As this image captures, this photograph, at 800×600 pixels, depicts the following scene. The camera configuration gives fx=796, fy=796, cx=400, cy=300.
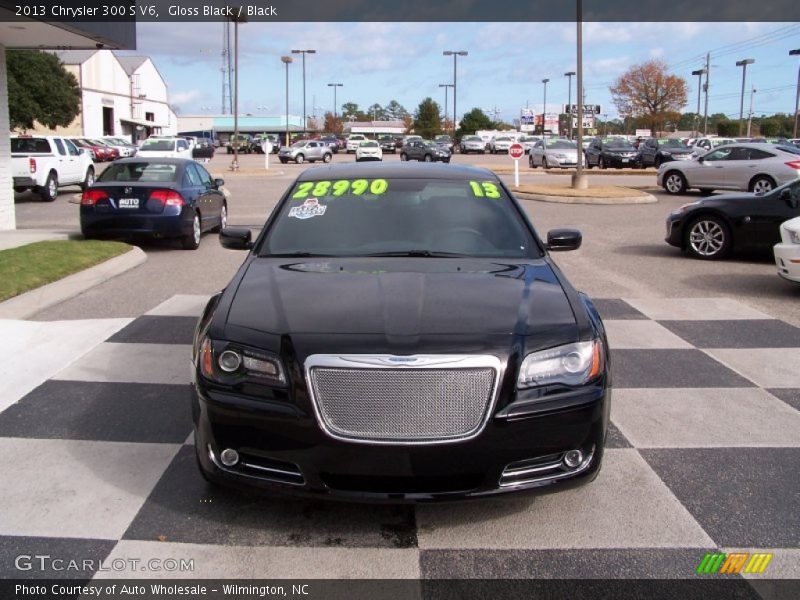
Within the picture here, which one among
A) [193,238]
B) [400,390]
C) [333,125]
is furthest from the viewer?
[333,125]

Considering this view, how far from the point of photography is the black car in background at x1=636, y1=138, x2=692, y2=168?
3653 centimetres

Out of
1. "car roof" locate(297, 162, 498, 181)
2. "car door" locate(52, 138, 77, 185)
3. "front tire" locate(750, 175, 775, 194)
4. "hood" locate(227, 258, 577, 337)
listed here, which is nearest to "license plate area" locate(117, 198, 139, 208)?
"car roof" locate(297, 162, 498, 181)

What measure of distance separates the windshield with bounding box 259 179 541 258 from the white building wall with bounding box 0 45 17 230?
1160 cm

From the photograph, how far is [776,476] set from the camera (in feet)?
13.9

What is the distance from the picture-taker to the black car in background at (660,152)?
36.5 meters

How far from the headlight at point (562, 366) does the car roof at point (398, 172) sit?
87.2 inches

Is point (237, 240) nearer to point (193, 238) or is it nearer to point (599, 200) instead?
point (193, 238)

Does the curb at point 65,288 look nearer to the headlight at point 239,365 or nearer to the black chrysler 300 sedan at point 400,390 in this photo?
the black chrysler 300 sedan at point 400,390

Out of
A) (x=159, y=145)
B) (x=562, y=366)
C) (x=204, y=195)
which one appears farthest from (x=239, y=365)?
(x=159, y=145)

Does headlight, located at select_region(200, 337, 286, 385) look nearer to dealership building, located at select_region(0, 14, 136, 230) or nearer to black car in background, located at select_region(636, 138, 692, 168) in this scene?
dealership building, located at select_region(0, 14, 136, 230)

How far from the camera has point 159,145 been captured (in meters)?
30.9

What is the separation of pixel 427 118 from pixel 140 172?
9128 centimetres

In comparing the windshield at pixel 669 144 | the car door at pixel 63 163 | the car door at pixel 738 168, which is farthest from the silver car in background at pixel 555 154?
the car door at pixel 63 163

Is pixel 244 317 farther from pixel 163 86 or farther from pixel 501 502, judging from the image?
pixel 163 86
